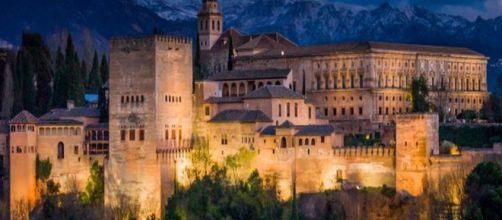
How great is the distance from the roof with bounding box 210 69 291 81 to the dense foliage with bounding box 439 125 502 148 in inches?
331

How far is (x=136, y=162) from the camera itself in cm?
5338

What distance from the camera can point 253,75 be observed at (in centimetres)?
6228

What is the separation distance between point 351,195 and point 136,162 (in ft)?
31.1

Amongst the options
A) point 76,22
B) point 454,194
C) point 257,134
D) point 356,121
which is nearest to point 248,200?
point 257,134

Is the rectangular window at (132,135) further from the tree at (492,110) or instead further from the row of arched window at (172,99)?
the tree at (492,110)

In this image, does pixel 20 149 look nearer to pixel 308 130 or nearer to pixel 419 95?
pixel 308 130

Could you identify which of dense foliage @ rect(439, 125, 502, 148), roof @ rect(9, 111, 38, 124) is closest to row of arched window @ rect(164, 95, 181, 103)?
roof @ rect(9, 111, 38, 124)

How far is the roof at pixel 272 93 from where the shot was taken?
5597 cm

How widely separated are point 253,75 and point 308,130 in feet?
31.1

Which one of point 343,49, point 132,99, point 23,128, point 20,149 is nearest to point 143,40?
point 132,99

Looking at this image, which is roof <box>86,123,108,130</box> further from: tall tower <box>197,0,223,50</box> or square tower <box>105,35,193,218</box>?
tall tower <box>197,0,223,50</box>

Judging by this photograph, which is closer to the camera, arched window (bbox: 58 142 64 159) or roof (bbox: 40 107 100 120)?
arched window (bbox: 58 142 64 159)

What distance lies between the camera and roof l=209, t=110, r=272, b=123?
54.6 metres

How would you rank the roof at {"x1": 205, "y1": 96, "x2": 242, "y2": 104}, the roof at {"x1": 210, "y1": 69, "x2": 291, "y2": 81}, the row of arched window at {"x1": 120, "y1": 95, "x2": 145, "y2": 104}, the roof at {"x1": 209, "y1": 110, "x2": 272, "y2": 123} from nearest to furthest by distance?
the row of arched window at {"x1": 120, "y1": 95, "x2": 145, "y2": 104} → the roof at {"x1": 209, "y1": 110, "x2": 272, "y2": 123} → the roof at {"x1": 205, "y1": 96, "x2": 242, "y2": 104} → the roof at {"x1": 210, "y1": 69, "x2": 291, "y2": 81}
